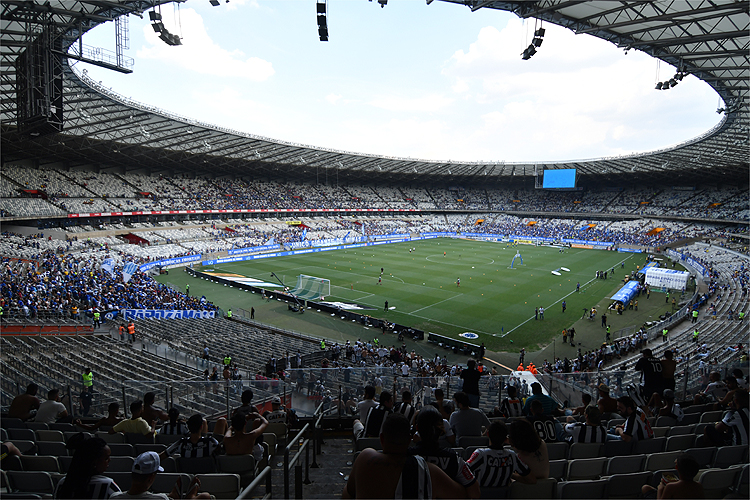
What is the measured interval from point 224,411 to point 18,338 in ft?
42.0

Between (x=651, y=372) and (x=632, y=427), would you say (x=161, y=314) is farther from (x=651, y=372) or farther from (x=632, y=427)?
(x=632, y=427)

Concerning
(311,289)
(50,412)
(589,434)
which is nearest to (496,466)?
(589,434)

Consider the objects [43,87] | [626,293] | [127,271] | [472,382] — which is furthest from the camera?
[127,271]

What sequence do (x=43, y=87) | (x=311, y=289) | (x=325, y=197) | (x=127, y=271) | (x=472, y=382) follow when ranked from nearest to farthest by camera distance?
(x=472, y=382) < (x=43, y=87) < (x=311, y=289) < (x=127, y=271) < (x=325, y=197)

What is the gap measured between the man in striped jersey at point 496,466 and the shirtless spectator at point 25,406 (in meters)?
8.06

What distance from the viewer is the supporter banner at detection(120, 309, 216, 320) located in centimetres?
2446

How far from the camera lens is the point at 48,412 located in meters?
7.64

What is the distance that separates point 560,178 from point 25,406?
90.1m

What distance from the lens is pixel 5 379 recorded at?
33.6 feet

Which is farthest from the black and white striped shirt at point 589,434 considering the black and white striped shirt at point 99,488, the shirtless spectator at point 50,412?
the shirtless spectator at point 50,412

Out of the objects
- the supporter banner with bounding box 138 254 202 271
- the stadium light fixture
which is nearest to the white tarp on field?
the stadium light fixture

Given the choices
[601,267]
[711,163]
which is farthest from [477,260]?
[711,163]

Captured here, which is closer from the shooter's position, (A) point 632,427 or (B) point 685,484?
(B) point 685,484

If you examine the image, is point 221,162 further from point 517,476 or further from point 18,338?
point 517,476
